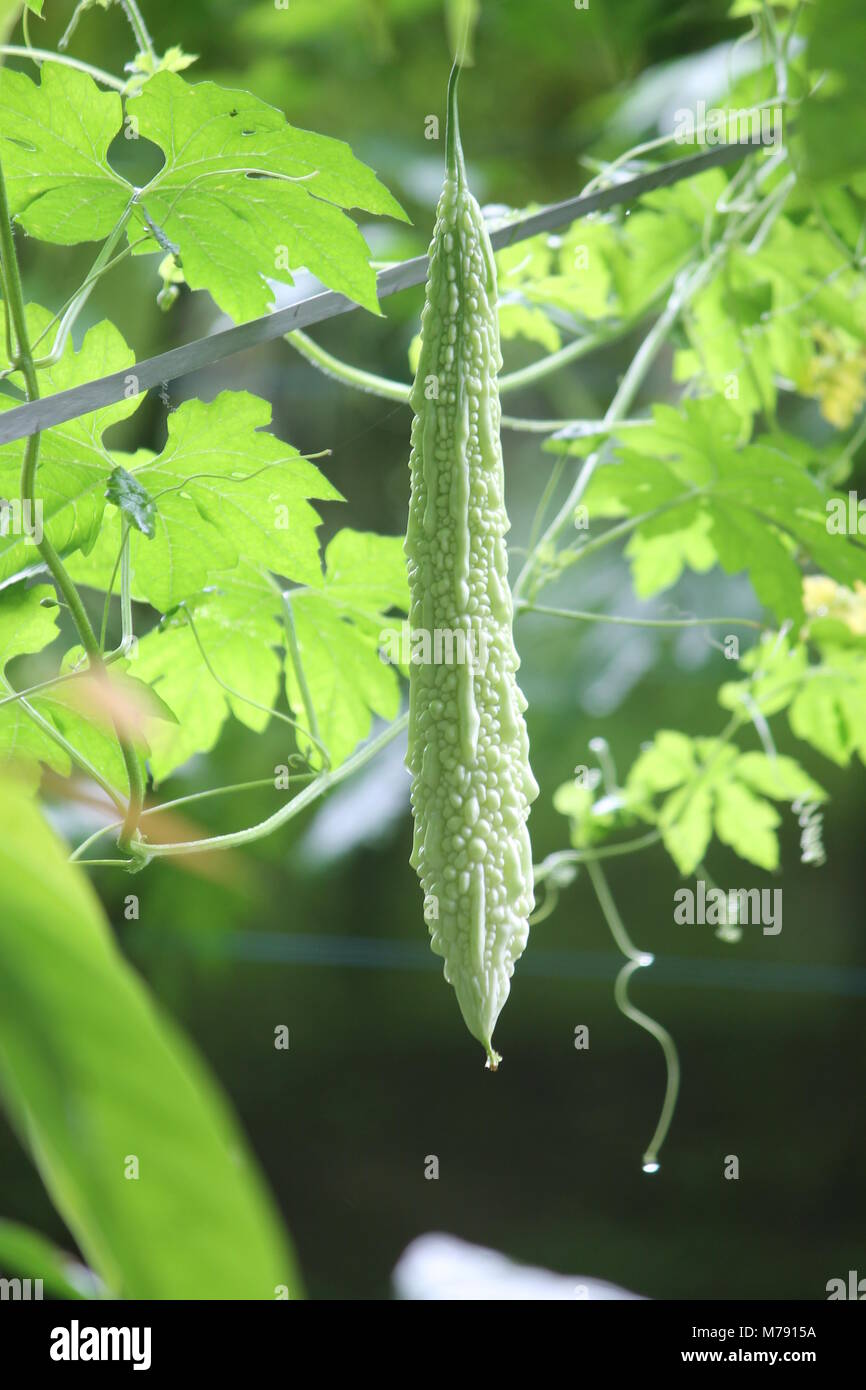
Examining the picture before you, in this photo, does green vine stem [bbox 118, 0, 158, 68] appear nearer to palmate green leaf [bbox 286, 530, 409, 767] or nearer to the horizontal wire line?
palmate green leaf [bbox 286, 530, 409, 767]

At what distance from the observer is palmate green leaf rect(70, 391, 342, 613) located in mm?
501

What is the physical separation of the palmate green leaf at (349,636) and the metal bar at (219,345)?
6.9 inches

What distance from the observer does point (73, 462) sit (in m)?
0.49

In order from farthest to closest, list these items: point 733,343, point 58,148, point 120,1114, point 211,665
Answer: point 733,343, point 211,665, point 58,148, point 120,1114

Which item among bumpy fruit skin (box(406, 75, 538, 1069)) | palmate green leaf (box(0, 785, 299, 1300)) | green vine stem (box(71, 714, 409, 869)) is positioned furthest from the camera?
green vine stem (box(71, 714, 409, 869))

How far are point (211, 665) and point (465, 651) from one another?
0.27 meters

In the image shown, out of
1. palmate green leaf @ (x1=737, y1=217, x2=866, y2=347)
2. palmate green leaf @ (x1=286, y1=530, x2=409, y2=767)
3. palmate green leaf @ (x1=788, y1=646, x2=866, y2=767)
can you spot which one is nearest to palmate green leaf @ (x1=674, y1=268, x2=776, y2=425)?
palmate green leaf @ (x1=737, y1=217, x2=866, y2=347)

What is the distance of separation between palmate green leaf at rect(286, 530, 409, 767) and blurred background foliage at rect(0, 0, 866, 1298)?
0.71m

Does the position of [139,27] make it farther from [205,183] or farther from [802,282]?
[802,282]

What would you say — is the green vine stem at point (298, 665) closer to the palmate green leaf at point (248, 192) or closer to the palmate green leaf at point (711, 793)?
the palmate green leaf at point (248, 192)

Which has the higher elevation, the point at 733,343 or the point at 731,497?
the point at 733,343

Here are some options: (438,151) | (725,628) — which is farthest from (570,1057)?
(438,151)

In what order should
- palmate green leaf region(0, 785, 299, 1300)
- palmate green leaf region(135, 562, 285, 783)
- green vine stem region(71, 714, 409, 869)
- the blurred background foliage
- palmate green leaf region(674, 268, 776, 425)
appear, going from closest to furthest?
palmate green leaf region(0, 785, 299, 1300), green vine stem region(71, 714, 409, 869), palmate green leaf region(135, 562, 285, 783), palmate green leaf region(674, 268, 776, 425), the blurred background foliage

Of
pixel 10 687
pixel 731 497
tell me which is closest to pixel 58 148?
pixel 10 687
